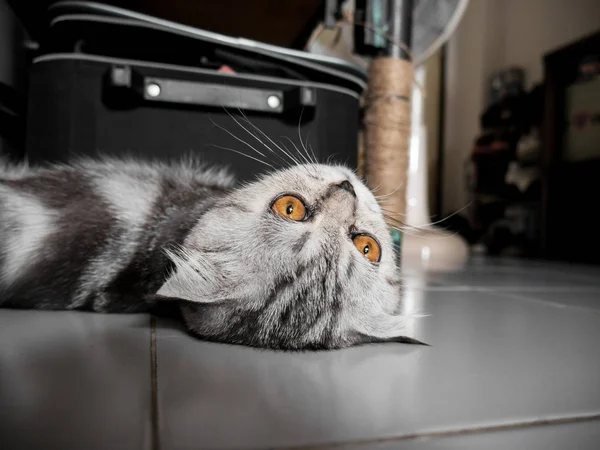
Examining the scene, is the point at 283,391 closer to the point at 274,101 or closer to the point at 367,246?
the point at 367,246

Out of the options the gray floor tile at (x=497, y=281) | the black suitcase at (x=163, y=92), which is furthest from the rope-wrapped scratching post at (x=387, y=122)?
the black suitcase at (x=163, y=92)

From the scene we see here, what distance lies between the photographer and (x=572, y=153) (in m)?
3.57

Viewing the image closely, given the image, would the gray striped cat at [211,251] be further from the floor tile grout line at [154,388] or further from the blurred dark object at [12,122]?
the blurred dark object at [12,122]

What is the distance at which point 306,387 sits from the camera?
54 centimetres

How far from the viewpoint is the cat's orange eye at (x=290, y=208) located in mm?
770

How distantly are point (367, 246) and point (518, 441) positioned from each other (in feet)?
1.43

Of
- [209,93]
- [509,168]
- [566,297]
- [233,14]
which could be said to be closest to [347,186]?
[209,93]

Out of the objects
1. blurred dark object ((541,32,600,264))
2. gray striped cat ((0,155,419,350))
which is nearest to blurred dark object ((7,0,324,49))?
gray striped cat ((0,155,419,350))

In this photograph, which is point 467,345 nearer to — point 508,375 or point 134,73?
point 508,375

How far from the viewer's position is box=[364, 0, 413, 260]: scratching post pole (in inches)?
73.0

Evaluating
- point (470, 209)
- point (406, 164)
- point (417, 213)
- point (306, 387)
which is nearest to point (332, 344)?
point (306, 387)

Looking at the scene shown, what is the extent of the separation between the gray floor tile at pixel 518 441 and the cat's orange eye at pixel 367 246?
15.7 inches

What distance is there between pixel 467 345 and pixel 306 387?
0.37 meters

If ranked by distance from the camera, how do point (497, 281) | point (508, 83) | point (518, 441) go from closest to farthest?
point (518, 441), point (497, 281), point (508, 83)
